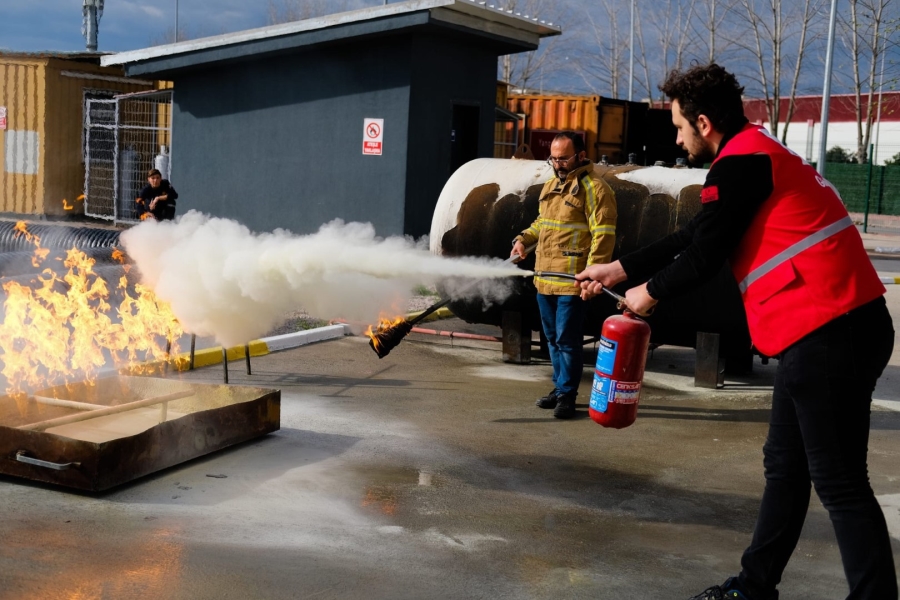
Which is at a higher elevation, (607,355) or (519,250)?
(519,250)

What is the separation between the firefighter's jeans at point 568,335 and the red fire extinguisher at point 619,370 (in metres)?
2.18

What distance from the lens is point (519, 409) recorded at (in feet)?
25.6

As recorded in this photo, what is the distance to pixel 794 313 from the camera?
148 inches

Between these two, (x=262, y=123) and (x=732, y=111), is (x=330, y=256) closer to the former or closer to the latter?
(x=732, y=111)

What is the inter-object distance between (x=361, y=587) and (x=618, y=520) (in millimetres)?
1651

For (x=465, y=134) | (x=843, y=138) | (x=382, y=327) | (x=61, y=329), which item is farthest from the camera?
(x=843, y=138)

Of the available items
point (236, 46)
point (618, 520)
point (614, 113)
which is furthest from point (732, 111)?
point (614, 113)

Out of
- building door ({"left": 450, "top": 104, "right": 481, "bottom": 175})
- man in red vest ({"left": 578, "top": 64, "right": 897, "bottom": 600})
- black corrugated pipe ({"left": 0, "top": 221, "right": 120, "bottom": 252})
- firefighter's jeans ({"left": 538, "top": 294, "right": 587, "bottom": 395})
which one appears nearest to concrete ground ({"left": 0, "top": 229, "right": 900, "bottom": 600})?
firefighter's jeans ({"left": 538, "top": 294, "right": 587, "bottom": 395})

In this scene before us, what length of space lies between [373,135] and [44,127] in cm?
1035

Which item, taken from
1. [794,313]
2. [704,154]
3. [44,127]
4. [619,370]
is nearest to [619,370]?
[619,370]

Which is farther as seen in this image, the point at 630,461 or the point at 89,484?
the point at 630,461

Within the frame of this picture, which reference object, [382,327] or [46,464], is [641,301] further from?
[382,327]

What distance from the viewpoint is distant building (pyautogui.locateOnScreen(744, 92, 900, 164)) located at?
2126 inches

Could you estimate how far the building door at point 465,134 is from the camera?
17578 millimetres
